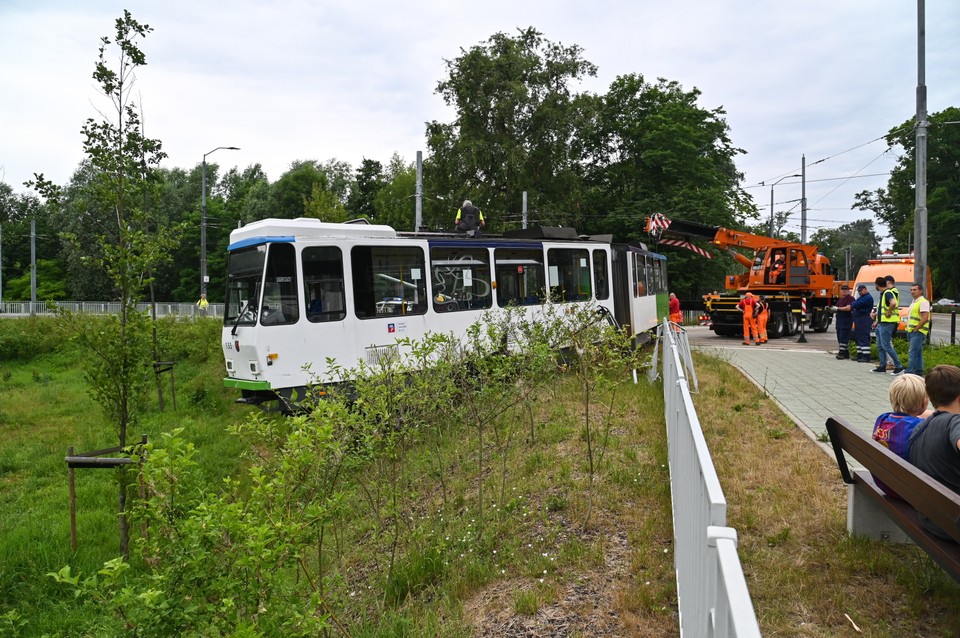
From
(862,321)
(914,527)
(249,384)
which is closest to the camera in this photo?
(914,527)

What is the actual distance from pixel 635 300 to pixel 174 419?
10.4 m

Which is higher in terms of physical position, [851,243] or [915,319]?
[851,243]

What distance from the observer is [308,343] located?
9.77 metres

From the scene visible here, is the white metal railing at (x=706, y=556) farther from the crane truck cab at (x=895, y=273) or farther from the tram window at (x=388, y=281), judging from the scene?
the crane truck cab at (x=895, y=273)

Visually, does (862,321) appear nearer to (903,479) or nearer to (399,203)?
(903,479)

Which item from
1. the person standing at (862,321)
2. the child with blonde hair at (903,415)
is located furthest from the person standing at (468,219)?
the child with blonde hair at (903,415)

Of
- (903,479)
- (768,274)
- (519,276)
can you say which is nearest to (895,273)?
(768,274)

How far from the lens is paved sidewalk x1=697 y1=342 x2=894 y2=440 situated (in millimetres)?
8453

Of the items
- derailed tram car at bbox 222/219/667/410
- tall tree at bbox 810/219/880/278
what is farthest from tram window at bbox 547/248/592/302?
tall tree at bbox 810/219/880/278

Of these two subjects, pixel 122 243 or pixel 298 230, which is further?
pixel 298 230

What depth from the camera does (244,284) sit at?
10133 millimetres

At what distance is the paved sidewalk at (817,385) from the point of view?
8.45 meters

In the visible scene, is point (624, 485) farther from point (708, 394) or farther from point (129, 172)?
point (129, 172)

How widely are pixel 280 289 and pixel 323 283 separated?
1.98ft
